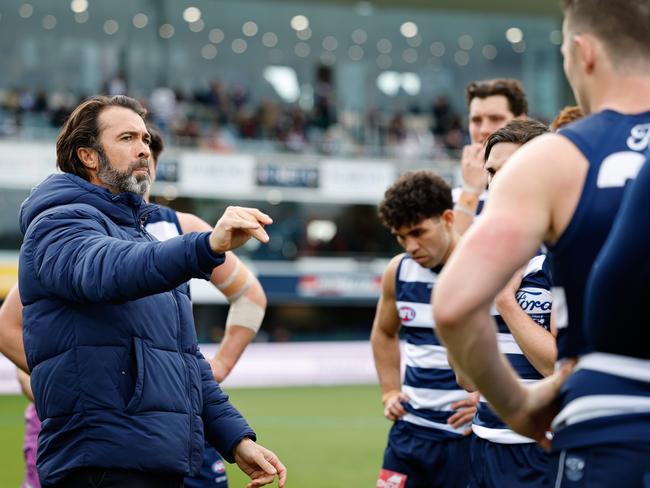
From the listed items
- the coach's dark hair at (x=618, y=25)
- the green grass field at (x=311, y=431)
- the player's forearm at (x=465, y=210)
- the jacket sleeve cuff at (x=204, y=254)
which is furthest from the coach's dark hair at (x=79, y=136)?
the green grass field at (x=311, y=431)

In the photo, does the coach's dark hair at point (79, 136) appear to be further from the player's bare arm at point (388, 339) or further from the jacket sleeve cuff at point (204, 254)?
the player's bare arm at point (388, 339)

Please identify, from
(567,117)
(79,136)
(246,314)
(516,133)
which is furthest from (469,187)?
(79,136)

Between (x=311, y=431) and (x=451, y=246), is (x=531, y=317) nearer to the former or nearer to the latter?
(x=451, y=246)

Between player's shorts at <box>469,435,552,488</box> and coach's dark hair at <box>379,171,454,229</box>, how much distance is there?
1.23 metres

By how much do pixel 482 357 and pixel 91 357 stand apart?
4.79 feet

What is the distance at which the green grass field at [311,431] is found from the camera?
394 inches

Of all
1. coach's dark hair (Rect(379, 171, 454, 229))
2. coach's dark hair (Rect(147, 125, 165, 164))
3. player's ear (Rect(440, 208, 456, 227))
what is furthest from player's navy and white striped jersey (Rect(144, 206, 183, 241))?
player's ear (Rect(440, 208, 456, 227))

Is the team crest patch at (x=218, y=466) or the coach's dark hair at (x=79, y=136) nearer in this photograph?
the coach's dark hair at (x=79, y=136)

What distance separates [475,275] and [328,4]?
1215 inches

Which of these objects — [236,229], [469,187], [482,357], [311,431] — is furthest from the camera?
[311,431]

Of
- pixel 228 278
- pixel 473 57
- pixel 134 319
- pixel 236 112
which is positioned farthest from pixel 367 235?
pixel 134 319

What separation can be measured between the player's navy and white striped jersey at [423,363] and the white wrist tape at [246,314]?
0.76 meters

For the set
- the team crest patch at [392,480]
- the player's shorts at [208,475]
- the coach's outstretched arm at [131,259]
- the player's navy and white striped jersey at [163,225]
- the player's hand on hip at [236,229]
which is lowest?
the team crest patch at [392,480]

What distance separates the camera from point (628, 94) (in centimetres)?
234
